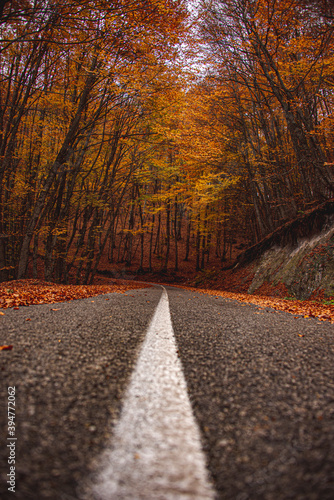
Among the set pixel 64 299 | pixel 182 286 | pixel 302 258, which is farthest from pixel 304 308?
pixel 182 286

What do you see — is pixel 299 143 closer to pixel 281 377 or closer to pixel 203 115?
pixel 203 115

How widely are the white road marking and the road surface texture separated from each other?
13 mm

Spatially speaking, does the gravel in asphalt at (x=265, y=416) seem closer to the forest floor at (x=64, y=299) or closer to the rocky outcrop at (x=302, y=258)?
the forest floor at (x=64, y=299)

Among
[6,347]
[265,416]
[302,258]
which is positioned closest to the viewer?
[265,416]

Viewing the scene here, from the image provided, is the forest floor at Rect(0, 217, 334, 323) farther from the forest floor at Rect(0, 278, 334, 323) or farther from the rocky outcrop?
the rocky outcrop

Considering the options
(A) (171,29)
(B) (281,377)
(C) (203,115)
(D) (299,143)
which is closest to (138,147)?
(C) (203,115)

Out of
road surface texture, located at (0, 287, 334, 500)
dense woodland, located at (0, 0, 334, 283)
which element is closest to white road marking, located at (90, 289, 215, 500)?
road surface texture, located at (0, 287, 334, 500)

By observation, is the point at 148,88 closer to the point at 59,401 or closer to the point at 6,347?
the point at 6,347

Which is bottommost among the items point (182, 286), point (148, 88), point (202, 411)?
point (182, 286)

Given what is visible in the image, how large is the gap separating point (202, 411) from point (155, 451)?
0.84 ft

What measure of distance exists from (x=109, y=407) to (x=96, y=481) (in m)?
0.29

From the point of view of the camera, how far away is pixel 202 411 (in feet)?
2.62

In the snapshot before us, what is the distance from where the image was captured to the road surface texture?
0.51 metres

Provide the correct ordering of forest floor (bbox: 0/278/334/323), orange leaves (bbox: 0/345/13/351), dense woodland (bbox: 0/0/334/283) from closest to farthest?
1. orange leaves (bbox: 0/345/13/351)
2. forest floor (bbox: 0/278/334/323)
3. dense woodland (bbox: 0/0/334/283)
